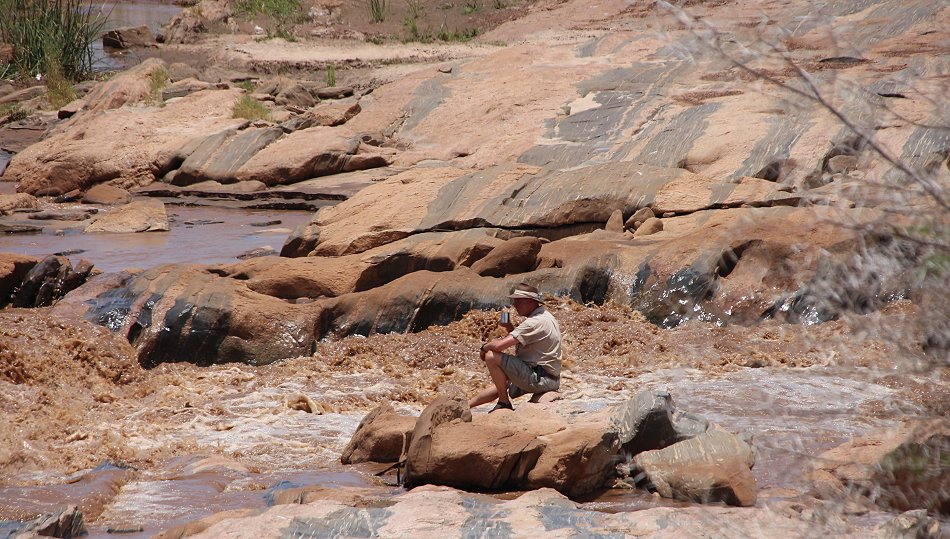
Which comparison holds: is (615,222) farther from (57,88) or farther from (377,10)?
(377,10)

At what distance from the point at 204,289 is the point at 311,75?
15328 millimetres

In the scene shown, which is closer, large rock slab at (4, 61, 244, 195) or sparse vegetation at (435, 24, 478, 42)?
large rock slab at (4, 61, 244, 195)

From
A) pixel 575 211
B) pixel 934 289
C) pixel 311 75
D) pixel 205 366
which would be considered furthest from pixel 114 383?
pixel 311 75

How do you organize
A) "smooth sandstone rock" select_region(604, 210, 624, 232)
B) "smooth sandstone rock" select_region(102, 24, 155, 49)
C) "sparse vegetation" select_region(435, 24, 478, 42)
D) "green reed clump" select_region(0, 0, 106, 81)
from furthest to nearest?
"smooth sandstone rock" select_region(102, 24, 155, 49) < "sparse vegetation" select_region(435, 24, 478, 42) < "green reed clump" select_region(0, 0, 106, 81) < "smooth sandstone rock" select_region(604, 210, 624, 232)

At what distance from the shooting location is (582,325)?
9.52m

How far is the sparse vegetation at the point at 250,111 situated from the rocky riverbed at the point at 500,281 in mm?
121

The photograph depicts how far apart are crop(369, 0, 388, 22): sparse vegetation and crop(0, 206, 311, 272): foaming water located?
1437 cm

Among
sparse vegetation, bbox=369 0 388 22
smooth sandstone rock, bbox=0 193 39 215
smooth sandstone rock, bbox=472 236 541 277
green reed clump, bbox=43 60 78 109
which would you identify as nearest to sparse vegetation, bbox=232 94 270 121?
smooth sandstone rock, bbox=0 193 39 215

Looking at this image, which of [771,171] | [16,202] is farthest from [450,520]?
[16,202]

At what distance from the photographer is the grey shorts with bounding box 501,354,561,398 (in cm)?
695

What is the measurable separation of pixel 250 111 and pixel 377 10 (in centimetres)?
1141

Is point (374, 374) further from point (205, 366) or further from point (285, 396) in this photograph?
point (205, 366)

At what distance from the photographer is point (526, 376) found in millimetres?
7008

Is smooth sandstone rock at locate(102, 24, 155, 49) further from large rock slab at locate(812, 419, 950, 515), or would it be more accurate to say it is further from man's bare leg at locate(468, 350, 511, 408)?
large rock slab at locate(812, 419, 950, 515)
